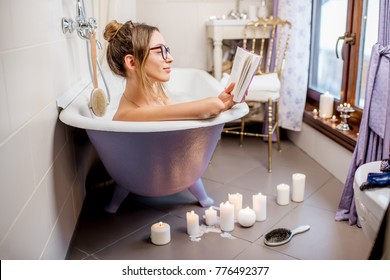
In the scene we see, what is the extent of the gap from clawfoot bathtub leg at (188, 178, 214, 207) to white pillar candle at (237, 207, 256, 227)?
254mm

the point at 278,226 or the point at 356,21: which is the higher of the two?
the point at 356,21

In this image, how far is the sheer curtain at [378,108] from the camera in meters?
1.70

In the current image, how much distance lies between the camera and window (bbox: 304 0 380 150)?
231cm

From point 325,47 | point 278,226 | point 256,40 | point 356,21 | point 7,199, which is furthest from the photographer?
point 256,40

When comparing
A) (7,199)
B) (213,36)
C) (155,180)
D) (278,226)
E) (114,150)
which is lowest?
(278,226)

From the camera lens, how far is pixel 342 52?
2475 millimetres

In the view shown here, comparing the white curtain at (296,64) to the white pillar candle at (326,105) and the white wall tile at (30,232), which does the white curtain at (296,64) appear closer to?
the white pillar candle at (326,105)

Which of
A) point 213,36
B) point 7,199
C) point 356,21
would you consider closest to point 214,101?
point 7,199

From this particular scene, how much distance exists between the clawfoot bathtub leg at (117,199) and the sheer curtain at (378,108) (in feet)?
3.24

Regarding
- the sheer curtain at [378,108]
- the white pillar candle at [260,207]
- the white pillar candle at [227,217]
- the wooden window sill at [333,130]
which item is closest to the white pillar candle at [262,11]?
the wooden window sill at [333,130]

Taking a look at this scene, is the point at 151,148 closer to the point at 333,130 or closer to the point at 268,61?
the point at 333,130

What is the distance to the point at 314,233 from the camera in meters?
1.78

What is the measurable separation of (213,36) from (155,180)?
60.0 inches
